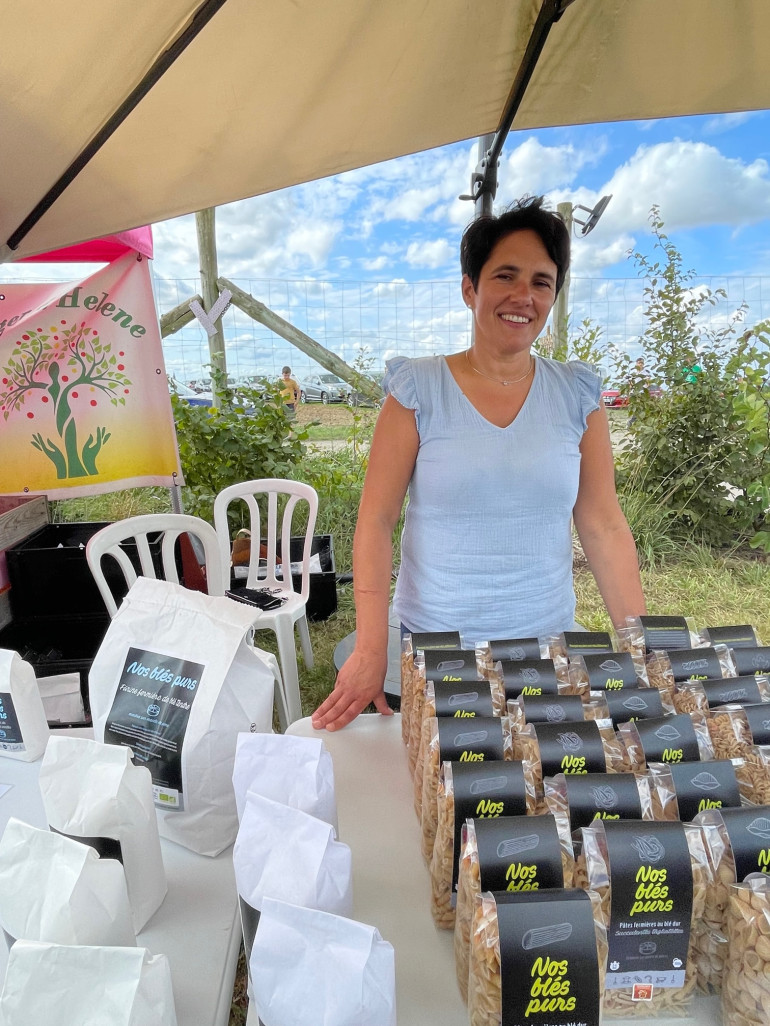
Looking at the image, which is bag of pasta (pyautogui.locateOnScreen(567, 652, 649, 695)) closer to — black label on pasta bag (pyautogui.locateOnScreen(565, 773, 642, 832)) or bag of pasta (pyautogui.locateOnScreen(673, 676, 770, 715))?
bag of pasta (pyautogui.locateOnScreen(673, 676, 770, 715))

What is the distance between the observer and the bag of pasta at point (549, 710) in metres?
0.91

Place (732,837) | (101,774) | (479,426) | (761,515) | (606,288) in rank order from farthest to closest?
(606,288), (761,515), (479,426), (101,774), (732,837)

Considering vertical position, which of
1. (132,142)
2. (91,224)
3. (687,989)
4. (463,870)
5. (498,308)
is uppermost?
(132,142)

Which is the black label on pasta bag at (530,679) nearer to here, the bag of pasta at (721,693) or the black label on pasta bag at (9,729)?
the bag of pasta at (721,693)

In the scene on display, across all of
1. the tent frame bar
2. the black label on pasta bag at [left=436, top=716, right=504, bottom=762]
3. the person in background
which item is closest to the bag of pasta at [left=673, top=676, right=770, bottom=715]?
the black label on pasta bag at [left=436, top=716, right=504, bottom=762]

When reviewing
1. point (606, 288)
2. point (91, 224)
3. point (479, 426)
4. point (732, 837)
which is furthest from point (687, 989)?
point (606, 288)

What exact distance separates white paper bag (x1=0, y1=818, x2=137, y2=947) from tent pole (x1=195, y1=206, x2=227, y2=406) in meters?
4.14

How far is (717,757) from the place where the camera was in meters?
0.89

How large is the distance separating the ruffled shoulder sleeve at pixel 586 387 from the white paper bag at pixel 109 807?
1273 mm

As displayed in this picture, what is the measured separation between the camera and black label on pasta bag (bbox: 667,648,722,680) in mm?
1043

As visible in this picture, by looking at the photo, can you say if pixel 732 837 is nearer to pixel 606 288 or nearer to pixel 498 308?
pixel 498 308

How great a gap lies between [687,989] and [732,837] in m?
0.16

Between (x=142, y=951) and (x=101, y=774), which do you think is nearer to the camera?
(x=142, y=951)

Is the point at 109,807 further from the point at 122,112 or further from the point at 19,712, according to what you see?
the point at 122,112
